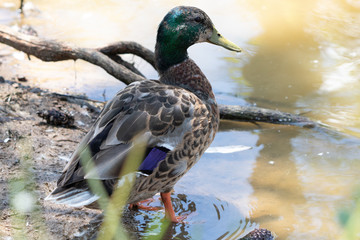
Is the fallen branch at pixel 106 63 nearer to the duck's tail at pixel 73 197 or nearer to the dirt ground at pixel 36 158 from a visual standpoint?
the dirt ground at pixel 36 158

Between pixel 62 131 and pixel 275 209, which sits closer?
pixel 275 209

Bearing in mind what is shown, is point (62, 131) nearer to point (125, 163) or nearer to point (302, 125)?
point (125, 163)

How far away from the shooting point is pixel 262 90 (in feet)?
19.1

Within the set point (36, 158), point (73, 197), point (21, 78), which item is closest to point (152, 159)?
point (73, 197)

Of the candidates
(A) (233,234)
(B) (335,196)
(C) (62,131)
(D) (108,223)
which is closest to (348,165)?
(B) (335,196)

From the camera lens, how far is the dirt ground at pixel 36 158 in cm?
311

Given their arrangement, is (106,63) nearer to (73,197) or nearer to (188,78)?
(188,78)

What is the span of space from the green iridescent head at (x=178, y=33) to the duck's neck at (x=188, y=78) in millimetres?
54

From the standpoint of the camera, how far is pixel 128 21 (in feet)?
24.8

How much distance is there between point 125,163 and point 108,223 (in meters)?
0.59

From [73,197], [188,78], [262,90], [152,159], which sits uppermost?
[188,78]

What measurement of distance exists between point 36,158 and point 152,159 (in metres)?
1.27

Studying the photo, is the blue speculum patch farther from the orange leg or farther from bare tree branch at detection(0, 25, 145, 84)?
bare tree branch at detection(0, 25, 145, 84)

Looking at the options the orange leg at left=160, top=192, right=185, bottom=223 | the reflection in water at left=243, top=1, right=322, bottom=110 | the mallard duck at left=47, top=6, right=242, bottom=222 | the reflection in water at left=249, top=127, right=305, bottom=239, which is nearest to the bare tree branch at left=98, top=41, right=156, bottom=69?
the reflection in water at left=243, top=1, right=322, bottom=110
